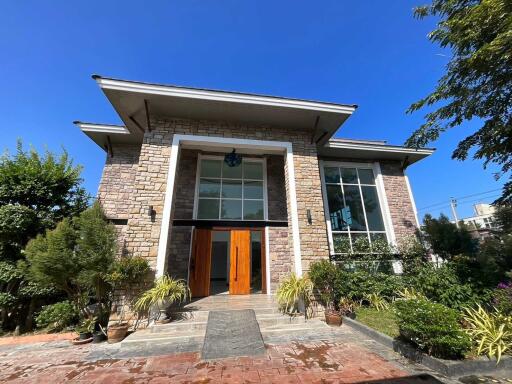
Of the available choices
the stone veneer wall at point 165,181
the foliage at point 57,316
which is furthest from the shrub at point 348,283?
the foliage at point 57,316

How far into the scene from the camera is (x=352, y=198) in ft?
28.8

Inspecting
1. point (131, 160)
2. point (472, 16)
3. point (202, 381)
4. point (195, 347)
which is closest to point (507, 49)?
point (472, 16)

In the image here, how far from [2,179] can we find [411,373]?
9.62m

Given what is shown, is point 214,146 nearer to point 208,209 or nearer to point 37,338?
point 208,209

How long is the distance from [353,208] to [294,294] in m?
4.87

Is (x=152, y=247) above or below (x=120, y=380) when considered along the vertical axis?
above

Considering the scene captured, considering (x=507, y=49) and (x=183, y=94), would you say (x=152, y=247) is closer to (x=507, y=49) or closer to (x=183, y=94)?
(x=183, y=94)

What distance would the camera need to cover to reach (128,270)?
4.80 meters

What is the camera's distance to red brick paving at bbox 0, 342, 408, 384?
2.95 m

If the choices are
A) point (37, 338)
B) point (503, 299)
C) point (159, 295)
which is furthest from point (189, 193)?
point (503, 299)

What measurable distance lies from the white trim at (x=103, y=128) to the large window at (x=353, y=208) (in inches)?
301

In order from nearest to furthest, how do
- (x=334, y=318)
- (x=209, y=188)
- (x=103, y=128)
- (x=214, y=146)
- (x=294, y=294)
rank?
(x=334, y=318)
(x=294, y=294)
(x=214, y=146)
(x=103, y=128)
(x=209, y=188)

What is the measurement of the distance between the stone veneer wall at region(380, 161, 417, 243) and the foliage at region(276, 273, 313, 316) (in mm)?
4814

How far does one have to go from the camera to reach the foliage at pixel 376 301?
584 cm
